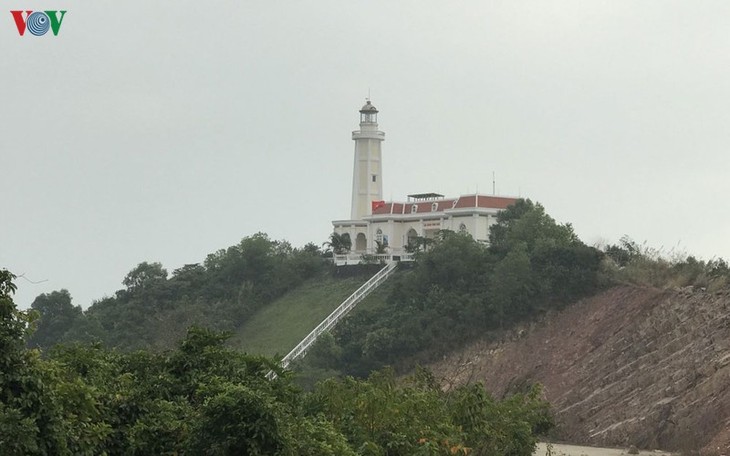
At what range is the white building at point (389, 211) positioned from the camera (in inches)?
2709

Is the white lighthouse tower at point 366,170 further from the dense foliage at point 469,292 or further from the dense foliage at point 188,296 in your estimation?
the dense foliage at point 469,292

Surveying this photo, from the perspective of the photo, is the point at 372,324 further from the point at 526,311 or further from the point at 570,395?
the point at 570,395

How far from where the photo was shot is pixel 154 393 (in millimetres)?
21859

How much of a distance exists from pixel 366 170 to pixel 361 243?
3.86 metres

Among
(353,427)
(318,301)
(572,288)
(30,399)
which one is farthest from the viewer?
(318,301)

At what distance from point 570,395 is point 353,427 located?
26.9 m

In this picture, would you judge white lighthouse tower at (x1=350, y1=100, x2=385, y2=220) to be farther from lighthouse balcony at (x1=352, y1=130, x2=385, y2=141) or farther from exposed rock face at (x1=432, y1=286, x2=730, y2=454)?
exposed rock face at (x1=432, y1=286, x2=730, y2=454)

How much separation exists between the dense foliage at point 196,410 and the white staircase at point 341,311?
1308 inches

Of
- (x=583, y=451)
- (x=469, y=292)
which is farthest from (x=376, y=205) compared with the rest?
(x=583, y=451)

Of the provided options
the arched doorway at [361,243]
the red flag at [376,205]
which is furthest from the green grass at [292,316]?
the red flag at [376,205]

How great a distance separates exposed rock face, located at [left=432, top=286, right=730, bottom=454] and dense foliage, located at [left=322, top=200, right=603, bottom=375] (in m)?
1.02

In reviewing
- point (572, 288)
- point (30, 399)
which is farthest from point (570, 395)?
point (30, 399)

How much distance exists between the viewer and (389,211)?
73062mm

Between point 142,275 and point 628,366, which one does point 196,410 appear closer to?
point 628,366
